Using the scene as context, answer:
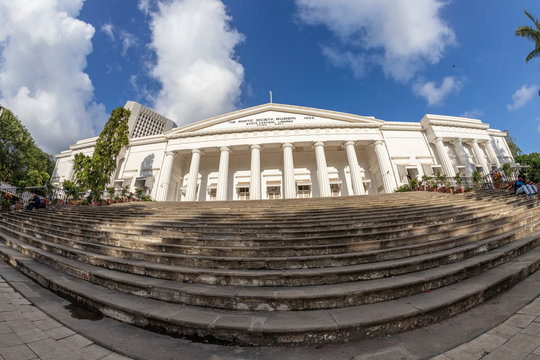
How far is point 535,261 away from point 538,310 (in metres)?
1.81

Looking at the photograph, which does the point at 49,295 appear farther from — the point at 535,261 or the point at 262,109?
the point at 262,109

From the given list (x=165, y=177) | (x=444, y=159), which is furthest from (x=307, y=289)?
(x=444, y=159)

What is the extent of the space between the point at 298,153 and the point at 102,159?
18.5 meters

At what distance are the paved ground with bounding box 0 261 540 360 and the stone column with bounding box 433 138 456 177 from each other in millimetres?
22681

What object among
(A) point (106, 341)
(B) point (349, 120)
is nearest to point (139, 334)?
(A) point (106, 341)

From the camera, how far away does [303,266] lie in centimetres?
329

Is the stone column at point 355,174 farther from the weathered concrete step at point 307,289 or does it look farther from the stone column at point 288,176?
the weathered concrete step at point 307,289

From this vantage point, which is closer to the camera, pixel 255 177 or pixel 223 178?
pixel 255 177

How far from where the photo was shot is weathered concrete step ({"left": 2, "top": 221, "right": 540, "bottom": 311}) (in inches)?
95.7

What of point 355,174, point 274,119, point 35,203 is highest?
point 274,119

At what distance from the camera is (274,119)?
2081 centimetres

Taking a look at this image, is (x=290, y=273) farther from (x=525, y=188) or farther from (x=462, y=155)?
→ (x=462, y=155)

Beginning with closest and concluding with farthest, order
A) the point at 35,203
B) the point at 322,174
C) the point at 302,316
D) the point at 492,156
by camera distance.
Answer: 1. the point at 302,316
2. the point at 35,203
3. the point at 322,174
4. the point at 492,156

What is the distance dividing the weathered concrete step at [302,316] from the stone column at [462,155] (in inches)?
981
